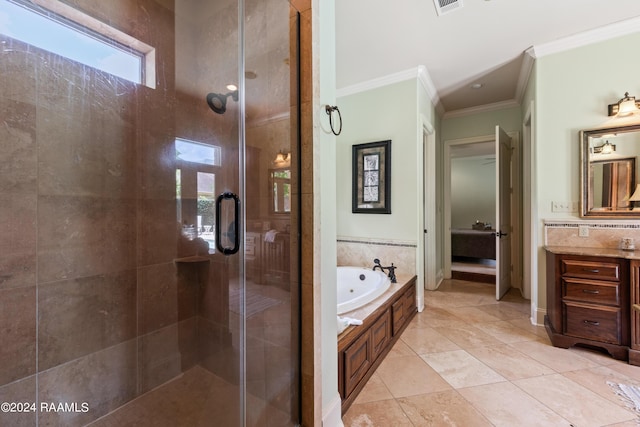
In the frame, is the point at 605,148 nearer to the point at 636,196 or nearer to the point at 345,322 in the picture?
the point at 636,196

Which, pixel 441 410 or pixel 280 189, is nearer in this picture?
pixel 280 189

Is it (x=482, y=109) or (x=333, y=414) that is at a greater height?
(x=482, y=109)

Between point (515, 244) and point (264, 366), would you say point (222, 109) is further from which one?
point (515, 244)

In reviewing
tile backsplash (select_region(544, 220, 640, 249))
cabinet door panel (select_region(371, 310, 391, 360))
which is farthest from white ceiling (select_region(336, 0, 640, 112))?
cabinet door panel (select_region(371, 310, 391, 360))

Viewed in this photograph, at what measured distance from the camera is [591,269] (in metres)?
2.16

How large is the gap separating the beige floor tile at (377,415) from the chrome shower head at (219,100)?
186cm

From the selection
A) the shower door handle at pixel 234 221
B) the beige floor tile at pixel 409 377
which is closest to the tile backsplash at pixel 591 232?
the beige floor tile at pixel 409 377

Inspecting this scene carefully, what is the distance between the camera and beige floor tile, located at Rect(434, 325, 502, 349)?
2354mm

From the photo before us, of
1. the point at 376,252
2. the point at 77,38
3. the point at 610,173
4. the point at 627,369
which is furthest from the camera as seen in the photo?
the point at 376,252

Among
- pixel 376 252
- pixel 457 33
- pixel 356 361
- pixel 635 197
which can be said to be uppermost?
pixel 457 33

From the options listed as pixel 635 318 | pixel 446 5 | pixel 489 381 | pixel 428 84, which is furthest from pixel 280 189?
pixel 428 84

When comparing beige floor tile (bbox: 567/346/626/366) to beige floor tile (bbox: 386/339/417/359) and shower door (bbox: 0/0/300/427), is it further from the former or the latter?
shower door (bbox: 0/0/300/427)

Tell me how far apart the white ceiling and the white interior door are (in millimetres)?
843

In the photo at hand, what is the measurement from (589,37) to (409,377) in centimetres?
336
